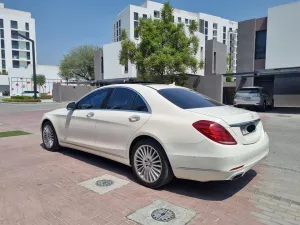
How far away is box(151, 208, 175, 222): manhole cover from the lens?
2.74 metres

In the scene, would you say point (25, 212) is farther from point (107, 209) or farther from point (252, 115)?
point (252, 115)

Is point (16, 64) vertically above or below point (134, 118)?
above

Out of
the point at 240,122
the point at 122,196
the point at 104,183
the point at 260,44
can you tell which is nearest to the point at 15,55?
the point at 260,44

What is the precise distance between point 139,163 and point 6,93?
60102mm

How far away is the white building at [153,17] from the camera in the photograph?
30.5m

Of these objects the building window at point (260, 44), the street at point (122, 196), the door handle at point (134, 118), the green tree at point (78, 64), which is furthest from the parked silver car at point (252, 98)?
the green tree at point (78, 64)

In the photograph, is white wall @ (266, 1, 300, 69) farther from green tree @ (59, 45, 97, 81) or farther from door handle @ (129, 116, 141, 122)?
green tree @ (59, 45, 97, 81)

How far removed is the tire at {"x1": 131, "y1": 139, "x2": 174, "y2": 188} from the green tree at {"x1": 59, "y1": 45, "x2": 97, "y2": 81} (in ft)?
139

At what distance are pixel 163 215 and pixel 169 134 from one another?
105cm

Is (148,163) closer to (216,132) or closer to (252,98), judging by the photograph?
(216,132)

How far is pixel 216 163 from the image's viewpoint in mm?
2986

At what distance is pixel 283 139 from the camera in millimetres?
7250

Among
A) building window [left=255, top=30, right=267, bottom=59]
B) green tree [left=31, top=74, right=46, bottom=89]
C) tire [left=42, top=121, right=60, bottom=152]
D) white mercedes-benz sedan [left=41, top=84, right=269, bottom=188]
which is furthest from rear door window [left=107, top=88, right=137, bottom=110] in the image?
green tree [left=31, top=74, right=46, bottom=89]

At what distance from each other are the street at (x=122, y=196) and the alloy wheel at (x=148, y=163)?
0.64 ft
